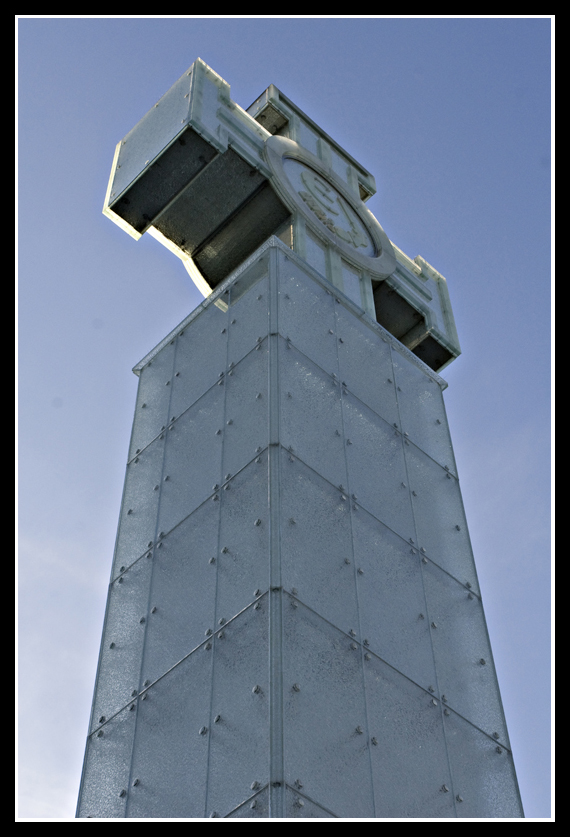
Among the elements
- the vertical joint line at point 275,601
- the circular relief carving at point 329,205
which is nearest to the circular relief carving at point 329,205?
the circular relief carving at point 329,205

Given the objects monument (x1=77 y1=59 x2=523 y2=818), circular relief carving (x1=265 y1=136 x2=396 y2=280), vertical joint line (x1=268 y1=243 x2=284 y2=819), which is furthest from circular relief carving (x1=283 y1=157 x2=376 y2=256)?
vertical joint line (x1=268 y1=243 x2=284 y2=819)

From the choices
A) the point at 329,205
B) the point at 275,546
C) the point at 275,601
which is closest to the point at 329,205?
the point at 329,205

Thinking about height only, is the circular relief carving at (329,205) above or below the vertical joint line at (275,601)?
above

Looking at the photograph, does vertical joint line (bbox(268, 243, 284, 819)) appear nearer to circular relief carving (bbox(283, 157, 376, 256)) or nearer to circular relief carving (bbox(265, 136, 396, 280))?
circular relief carving (bbox(265, 136, 396, 280))

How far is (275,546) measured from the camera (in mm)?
9047

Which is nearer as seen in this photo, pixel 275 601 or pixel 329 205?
pixel 275 601

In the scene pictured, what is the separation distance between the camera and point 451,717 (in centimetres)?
958

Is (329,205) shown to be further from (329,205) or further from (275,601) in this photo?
(275,601)

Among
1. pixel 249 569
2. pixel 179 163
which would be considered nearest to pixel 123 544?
pixel 249 569

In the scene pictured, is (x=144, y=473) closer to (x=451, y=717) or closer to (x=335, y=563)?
(x=335, y=563)

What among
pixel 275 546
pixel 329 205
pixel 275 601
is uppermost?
pixel 329 205

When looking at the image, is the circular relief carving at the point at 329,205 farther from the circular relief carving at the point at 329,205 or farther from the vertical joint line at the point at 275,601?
the vertical joint line at the point at 275,601

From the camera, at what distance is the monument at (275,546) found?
8297mm

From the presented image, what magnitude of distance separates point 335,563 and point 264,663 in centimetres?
160
